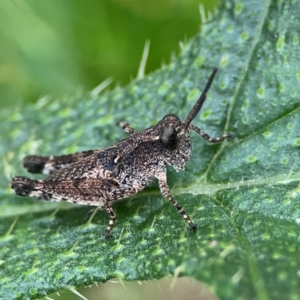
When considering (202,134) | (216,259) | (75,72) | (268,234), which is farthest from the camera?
(75,72)

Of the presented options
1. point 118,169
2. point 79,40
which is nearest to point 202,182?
A: point 118,169

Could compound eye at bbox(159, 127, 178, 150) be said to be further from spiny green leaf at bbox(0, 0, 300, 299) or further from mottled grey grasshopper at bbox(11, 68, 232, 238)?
spiny green leaf at bbox(0, 0, 300, 299)

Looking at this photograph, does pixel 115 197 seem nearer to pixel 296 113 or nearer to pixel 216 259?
pixel 216 259

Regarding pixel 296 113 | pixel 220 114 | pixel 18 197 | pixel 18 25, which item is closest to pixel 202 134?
pixel 220 114

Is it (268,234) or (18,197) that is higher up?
(18,197)

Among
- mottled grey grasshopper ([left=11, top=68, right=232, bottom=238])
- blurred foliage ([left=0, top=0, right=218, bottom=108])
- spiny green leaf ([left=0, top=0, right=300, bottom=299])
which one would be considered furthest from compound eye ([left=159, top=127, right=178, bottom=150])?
blurred foliage ([left=0, top=0, right=218, bottom=108])

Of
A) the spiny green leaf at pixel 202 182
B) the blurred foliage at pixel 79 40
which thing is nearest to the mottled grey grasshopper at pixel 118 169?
the spiny green leaf at pixel 202 182

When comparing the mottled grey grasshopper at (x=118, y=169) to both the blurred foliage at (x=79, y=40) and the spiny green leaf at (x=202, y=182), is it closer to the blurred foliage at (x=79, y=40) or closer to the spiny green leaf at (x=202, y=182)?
the spiny green leaf at (x=202, y=182)
